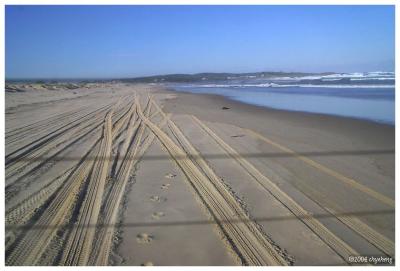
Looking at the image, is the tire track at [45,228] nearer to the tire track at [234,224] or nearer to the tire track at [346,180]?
the tire track at [234,224]

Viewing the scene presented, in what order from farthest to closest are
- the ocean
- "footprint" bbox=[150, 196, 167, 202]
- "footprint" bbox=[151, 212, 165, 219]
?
the ocean → "footprint" bbox=[150, 196, 167, 202] → "footprint" bbox=[151, 212, 165, 219]

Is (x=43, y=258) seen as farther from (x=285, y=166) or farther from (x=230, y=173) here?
(x=285, y=166)

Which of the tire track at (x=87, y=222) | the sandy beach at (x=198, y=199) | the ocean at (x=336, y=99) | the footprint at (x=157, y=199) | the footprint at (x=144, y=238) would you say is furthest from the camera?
the ocean at (x=336, y=99)

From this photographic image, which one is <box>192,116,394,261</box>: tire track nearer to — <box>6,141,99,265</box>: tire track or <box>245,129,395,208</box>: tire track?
<box>245,129,395,208</box>: tire track

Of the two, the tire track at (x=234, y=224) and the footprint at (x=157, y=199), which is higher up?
the footprint at (x=157, y=199)

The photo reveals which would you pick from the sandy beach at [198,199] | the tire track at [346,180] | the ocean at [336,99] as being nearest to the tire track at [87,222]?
the sandy beach at [198,199]

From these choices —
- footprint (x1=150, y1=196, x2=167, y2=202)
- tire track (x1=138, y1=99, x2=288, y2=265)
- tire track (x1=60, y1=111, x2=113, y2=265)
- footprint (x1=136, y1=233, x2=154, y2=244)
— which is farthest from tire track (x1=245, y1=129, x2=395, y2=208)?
tire track (x1=60, y1=111, x2=113, y2=265)
